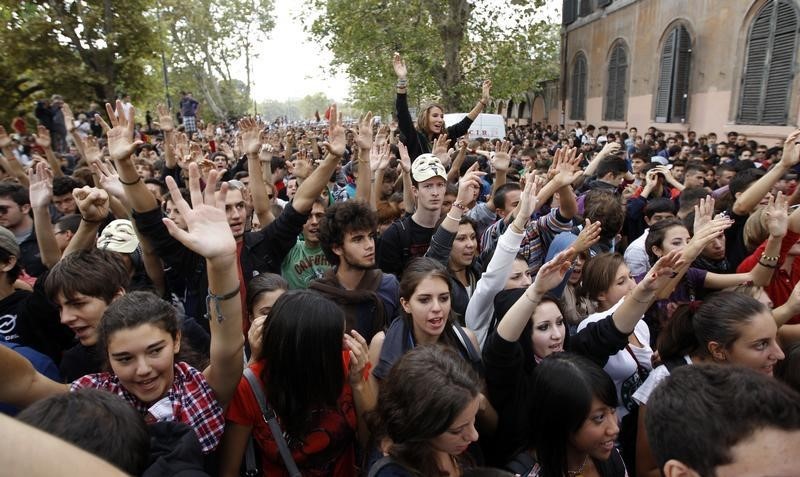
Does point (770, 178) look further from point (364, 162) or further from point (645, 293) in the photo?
point (364, 162)

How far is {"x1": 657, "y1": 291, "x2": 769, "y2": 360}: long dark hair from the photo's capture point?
222 centimetres

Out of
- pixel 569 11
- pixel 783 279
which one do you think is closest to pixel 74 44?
pixel 783 279

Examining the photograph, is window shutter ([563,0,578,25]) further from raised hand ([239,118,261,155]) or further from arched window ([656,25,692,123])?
raised hand ([239,118,261,155])

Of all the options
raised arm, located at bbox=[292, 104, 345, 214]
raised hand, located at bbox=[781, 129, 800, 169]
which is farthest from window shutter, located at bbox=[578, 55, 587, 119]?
raised arm, located at bbox=[292, 104, 345, 214]

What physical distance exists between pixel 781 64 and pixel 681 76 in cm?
399

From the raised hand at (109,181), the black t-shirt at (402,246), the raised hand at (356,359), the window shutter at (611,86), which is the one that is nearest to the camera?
the raised hand at (356,359)

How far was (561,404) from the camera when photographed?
6.34ft

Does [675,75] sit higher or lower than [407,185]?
higher

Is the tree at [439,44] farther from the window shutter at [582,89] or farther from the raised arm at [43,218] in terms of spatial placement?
the raised arm at [43,218]

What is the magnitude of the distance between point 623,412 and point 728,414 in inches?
51.5

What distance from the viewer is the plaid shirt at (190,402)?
1.79 meters

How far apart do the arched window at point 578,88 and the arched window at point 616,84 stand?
8.07 ft

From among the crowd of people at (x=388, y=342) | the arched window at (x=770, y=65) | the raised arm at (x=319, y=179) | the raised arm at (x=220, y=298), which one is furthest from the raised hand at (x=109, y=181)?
the arched window at (x=770, y=65)

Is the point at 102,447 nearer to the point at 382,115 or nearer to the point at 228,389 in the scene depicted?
the point at 228,389
